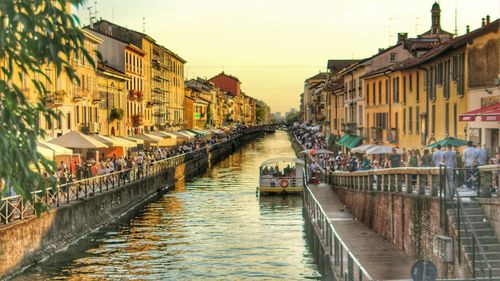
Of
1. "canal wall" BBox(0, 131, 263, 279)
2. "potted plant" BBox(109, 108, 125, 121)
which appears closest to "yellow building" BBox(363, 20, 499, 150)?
"canal wall" BBox(0, 131, 263, 279)

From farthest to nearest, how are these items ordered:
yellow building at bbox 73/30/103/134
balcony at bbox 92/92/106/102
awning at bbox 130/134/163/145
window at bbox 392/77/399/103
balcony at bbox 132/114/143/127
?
1. balcony at bbox 132/114/143/127
2. awning at bbox 130/134/163/145
3. balcony at bbox 92/92/106/102
4. yellow building at bbox 73/30/103/134
5. window at bbox 392/77/399/103

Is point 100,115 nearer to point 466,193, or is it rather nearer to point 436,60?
point 436,60

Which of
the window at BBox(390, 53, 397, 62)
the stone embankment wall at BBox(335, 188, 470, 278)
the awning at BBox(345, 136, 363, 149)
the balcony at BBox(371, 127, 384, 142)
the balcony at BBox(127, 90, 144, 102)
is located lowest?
the stone embankment wall at BBox(335, 188, 470, 278)

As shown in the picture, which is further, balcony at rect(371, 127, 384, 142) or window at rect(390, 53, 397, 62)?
window at rect(390, 53, 397, 62)

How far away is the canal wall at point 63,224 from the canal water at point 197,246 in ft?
1.45

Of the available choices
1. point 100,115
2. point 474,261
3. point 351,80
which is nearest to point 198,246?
point 474,261

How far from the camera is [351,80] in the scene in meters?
70.6

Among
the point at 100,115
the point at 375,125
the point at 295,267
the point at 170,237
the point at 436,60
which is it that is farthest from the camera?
the point at 100,115

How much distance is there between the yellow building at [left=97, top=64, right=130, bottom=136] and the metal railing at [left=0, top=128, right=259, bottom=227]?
6.92 m

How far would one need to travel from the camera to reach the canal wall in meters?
24.1

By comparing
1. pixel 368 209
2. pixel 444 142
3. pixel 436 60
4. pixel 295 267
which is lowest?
pixel 295 267

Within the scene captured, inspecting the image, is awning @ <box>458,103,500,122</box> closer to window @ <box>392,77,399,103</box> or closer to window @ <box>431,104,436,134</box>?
window @ <box>431,104,436,134</box>

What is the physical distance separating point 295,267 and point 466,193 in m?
10.5

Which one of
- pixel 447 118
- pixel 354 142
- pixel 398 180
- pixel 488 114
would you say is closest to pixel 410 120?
pixel 447 118
